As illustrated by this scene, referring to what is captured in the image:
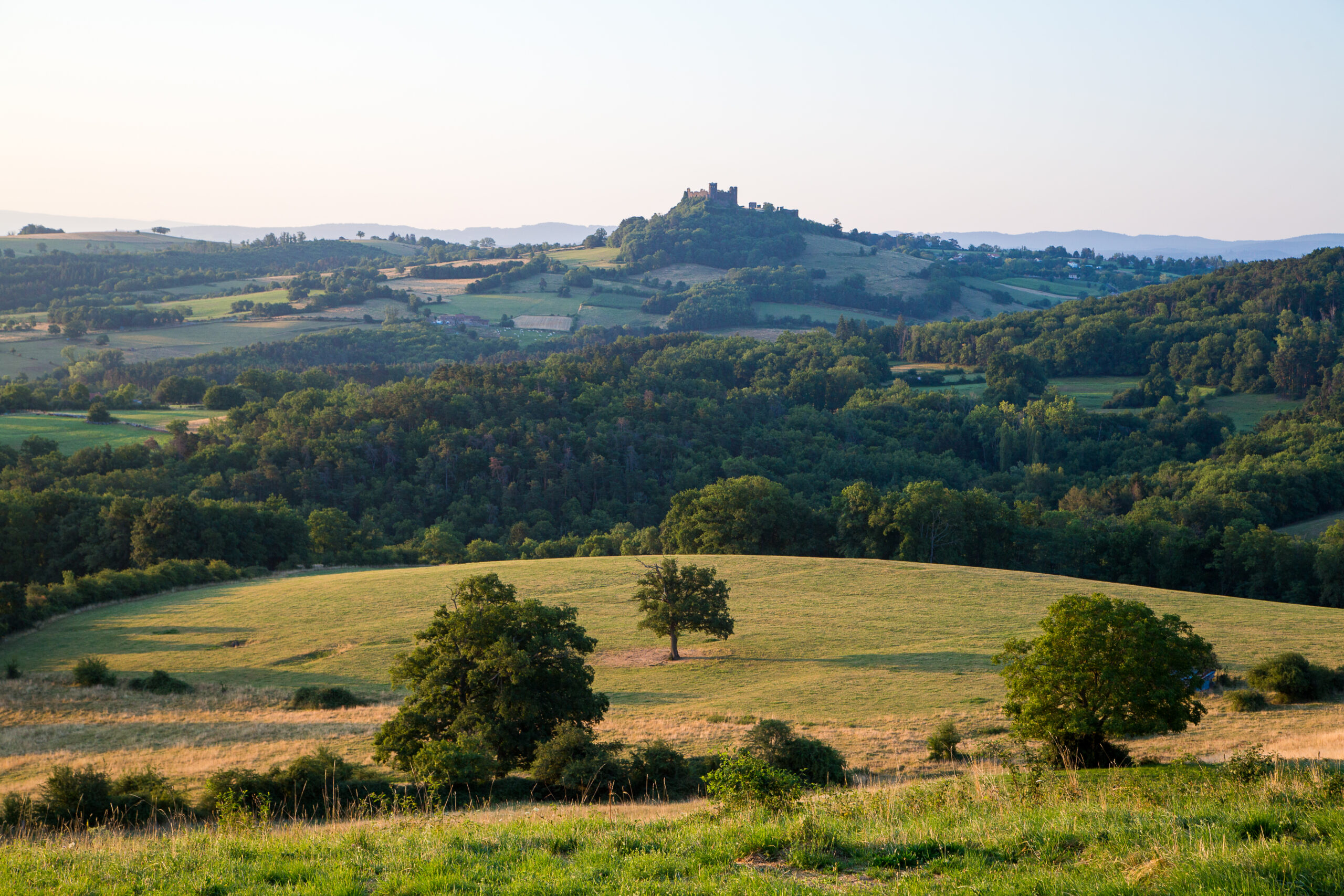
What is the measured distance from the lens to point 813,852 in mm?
9617

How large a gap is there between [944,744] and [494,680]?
13387 mm

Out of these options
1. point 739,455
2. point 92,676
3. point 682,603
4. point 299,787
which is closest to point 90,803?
point 299,787

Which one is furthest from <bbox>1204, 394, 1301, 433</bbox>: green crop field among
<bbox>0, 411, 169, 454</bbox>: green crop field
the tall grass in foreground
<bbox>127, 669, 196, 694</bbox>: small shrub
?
<bbox>0, 411, 169, 454</bbox>: green crop field

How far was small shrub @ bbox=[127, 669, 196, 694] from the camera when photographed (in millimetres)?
39344

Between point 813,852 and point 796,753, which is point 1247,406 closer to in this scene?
point 796,753

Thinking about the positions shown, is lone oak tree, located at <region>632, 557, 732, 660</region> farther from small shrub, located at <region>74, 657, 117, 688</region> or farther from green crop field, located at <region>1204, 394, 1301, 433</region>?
green crop field, located at <region>1204, 394, 1301, 433</region>

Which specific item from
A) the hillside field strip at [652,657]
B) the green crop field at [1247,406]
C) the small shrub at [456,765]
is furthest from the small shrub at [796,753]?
the green crop field at [1247,406]

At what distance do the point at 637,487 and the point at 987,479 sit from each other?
149ft

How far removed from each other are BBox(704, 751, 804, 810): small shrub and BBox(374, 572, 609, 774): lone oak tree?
10.6 meters

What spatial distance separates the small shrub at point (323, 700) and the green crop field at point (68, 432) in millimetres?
78483

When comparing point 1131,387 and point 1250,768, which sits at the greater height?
point 1250,768

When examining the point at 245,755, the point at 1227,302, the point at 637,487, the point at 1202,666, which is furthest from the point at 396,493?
the point at 1227,302

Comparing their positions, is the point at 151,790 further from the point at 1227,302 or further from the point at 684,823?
the point at 1227,302

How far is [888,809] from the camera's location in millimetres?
11859
